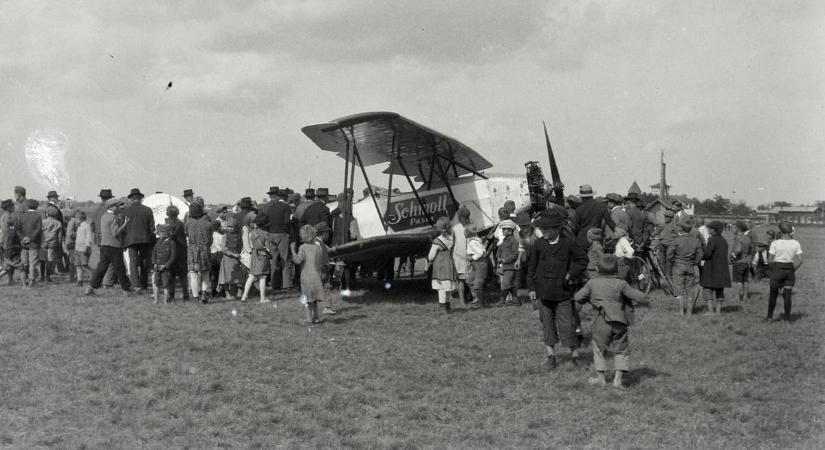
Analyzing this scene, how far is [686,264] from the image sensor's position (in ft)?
33.7

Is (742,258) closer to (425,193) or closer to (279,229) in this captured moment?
(425,193)

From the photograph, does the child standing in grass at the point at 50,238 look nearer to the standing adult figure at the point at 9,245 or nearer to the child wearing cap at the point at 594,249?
the standing adult figure at the point at 9,245

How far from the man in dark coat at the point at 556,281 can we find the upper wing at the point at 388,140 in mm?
4023

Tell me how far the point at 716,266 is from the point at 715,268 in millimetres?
A: 37

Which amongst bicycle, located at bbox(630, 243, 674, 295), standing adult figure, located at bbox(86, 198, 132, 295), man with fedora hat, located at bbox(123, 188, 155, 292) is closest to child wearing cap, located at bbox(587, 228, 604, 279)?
bicycle, located at bbox(630, 243, 674, 295)

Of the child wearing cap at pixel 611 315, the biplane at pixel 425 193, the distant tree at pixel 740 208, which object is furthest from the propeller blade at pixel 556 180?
the distant tree at pixel 740 208

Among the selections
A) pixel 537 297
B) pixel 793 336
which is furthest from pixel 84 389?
pixel 793 336

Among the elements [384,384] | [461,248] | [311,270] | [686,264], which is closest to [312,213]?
[311,270]

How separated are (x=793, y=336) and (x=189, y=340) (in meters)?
8.21

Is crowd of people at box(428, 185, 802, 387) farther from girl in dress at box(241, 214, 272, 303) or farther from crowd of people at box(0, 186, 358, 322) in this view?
girl in dress at box(241, 214, 272, 303)

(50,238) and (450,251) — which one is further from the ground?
(50,238)

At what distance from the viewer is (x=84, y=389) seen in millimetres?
6031

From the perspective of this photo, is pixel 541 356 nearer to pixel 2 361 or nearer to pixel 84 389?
pixel 84 389

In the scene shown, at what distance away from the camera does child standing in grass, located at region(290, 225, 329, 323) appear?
30.3ft
